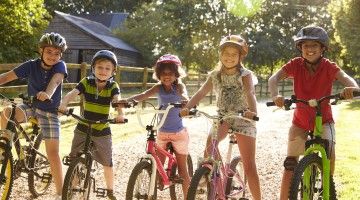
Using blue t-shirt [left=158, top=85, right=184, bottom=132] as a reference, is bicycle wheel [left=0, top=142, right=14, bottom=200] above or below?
below

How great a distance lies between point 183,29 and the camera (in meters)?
49.9

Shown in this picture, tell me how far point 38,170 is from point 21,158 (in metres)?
0.59

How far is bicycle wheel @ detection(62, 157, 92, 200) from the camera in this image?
453 centimetres

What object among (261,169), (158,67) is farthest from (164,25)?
(158,67)

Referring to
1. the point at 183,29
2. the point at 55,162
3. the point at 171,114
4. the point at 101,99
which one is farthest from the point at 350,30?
the point at 55,162

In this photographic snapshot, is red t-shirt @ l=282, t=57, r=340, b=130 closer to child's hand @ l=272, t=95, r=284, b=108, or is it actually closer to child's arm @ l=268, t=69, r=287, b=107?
child's arm @ l=268, t=69, r=287, b=107

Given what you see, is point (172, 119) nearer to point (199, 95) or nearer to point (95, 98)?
point (199, 95)

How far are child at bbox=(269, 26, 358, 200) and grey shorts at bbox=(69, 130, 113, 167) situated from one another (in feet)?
5.89

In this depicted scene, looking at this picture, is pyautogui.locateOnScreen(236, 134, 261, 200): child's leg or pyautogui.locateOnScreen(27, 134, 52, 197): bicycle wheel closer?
pyautogui.locateOnScreen(236, 134, 261, 200): child's leg

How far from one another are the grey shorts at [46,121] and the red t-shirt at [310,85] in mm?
2555

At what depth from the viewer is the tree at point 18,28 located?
23891 mm

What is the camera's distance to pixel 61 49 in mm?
5469

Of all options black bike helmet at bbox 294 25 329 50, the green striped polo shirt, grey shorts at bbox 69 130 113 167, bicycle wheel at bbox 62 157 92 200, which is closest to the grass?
black bike helmet at bbox 294 25 329 50

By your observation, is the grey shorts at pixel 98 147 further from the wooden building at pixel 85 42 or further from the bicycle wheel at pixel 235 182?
the wooden building at pixel 85 42
